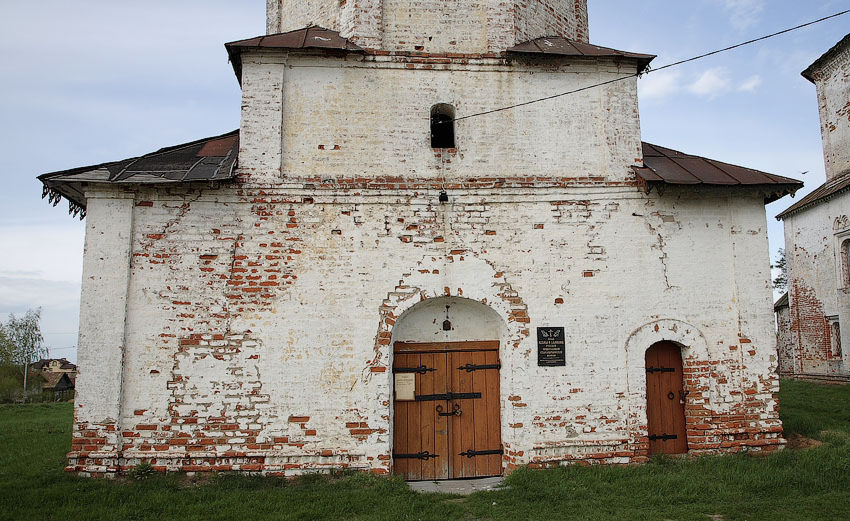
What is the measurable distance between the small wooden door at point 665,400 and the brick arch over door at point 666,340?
15 centimetres

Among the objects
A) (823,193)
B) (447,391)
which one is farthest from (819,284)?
(447,391)

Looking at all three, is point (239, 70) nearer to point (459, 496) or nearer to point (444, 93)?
point (444, 93)

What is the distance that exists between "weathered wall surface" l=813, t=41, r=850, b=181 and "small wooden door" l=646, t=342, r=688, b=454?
13.3 meters

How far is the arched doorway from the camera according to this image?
8.14 meters

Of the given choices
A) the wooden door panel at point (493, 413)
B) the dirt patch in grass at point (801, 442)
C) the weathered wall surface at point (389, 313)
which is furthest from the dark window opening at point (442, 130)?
the dirt patch in grass at point (801, 442)

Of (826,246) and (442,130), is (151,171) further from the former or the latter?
(826,246)

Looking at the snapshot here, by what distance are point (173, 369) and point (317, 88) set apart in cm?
454

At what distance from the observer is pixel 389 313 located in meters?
8.02

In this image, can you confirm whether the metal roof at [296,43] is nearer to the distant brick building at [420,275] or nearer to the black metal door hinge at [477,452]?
the distant brick building at [420,275]

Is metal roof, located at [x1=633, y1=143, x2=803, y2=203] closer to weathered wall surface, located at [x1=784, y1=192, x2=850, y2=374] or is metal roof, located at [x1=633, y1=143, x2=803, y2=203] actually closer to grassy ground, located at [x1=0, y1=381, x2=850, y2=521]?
grassy ground, located at [x1=0, y1=381, x2=850, y2=521]

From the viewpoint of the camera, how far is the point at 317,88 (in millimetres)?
8547

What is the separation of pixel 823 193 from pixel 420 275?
50.7 ft

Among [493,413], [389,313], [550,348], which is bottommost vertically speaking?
[493,413]

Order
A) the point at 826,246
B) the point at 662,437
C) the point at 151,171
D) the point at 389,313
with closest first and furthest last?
the point at 389,313 → the point at 151,171 → the point at 662,437 → the point at 826,246
